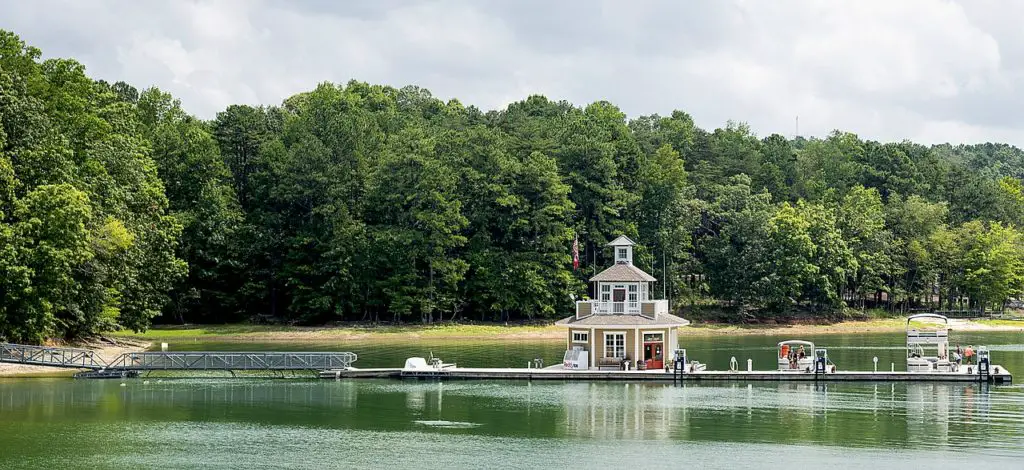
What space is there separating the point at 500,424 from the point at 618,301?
17.8 meters

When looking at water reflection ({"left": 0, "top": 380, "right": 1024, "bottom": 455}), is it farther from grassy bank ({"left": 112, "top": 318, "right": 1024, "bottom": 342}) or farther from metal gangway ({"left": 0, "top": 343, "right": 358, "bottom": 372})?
grassy bank ({"left": 112, "top": 318, "right": 1024, "bottom": 342})

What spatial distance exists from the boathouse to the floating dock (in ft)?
4.27

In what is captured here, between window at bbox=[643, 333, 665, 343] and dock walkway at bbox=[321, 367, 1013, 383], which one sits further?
window at bbox=[643, 333, 665, 343]

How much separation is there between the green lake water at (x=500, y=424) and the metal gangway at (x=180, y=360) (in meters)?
1.41

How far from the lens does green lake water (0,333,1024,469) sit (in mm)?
38656

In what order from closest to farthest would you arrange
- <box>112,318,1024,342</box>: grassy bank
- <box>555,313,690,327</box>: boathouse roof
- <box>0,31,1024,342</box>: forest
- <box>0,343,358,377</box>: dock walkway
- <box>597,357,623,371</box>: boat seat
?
<box>555,313,690,327</box>: boathouse roof < <box>597,357,623,371</box>: boat seat < <box>0,343,358,377</box>: dock walkway < <box>112,318,1024,342</box>: grassy bank < <box>0,31,1024,342</box>: forest

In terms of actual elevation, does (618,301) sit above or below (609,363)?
above

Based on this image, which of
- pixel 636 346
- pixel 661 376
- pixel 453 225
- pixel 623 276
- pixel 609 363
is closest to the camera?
pixel 661 376

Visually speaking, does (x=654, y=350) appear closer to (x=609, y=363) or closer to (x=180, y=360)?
(x=609, y=363)

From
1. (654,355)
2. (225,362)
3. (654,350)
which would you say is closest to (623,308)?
(654,350)

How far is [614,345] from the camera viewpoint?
203ft

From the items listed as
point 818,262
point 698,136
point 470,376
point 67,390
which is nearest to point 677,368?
point 470,376

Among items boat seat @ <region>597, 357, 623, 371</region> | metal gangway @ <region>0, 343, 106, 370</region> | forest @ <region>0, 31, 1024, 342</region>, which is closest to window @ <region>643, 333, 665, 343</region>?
boat seat @ <region>597, 357, 623, 371</region>

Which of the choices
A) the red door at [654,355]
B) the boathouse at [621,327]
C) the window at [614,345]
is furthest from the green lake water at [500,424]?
the window at [614,345]
